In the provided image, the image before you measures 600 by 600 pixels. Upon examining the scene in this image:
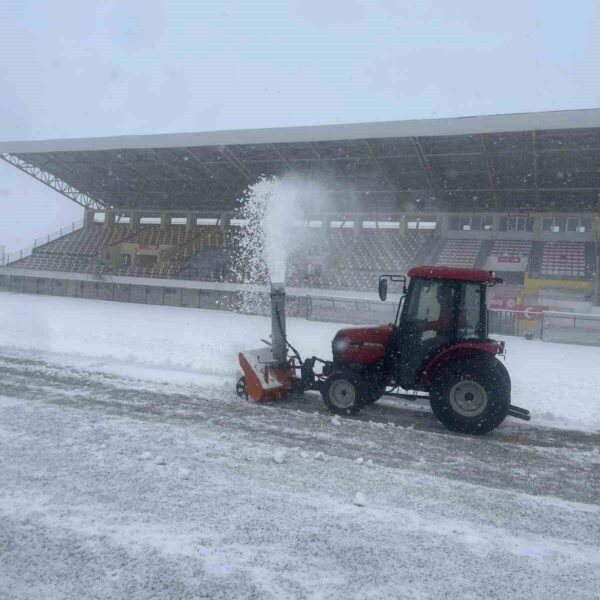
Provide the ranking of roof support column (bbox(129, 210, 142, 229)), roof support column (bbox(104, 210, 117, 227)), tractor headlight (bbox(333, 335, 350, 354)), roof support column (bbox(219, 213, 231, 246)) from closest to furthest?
tractor headlight (bbox(333, 335, 350, 354)) < roof support column (bbox(219, 213, 231, 246)) < roof support column (bbox(129, 210, 142, 229)) < roof support column (bbox(104, 210, 117, 227))

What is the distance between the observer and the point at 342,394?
7.07m

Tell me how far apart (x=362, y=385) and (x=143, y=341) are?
8386 millimetres

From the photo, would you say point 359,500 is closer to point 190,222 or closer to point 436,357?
point 436,357

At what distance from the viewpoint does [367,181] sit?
2814 centimetres

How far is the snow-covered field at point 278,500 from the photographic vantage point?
3.11 m

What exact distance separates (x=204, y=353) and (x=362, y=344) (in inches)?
241

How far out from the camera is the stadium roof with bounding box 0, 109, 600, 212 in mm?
22328

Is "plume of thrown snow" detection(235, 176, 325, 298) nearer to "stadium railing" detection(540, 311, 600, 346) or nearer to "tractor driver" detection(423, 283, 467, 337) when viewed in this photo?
"stadium railing" detection(540, 311, 600, 346)

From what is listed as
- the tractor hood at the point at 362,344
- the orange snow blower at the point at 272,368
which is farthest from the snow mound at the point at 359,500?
the orange snow blower at the point at 272,368

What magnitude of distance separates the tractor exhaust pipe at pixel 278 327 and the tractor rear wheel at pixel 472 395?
2.46 meters

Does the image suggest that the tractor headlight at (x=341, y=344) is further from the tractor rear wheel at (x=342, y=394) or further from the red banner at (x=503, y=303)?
the red banner at (x=503, y=303)

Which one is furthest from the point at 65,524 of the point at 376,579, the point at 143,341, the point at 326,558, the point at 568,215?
the point at 568,215

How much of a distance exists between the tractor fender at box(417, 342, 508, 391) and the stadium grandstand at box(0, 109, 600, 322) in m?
17.9

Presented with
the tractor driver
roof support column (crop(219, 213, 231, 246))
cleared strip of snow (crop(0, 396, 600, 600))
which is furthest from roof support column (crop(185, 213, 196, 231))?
cleared strip of snow (crop(0, 396, 600, 600))
